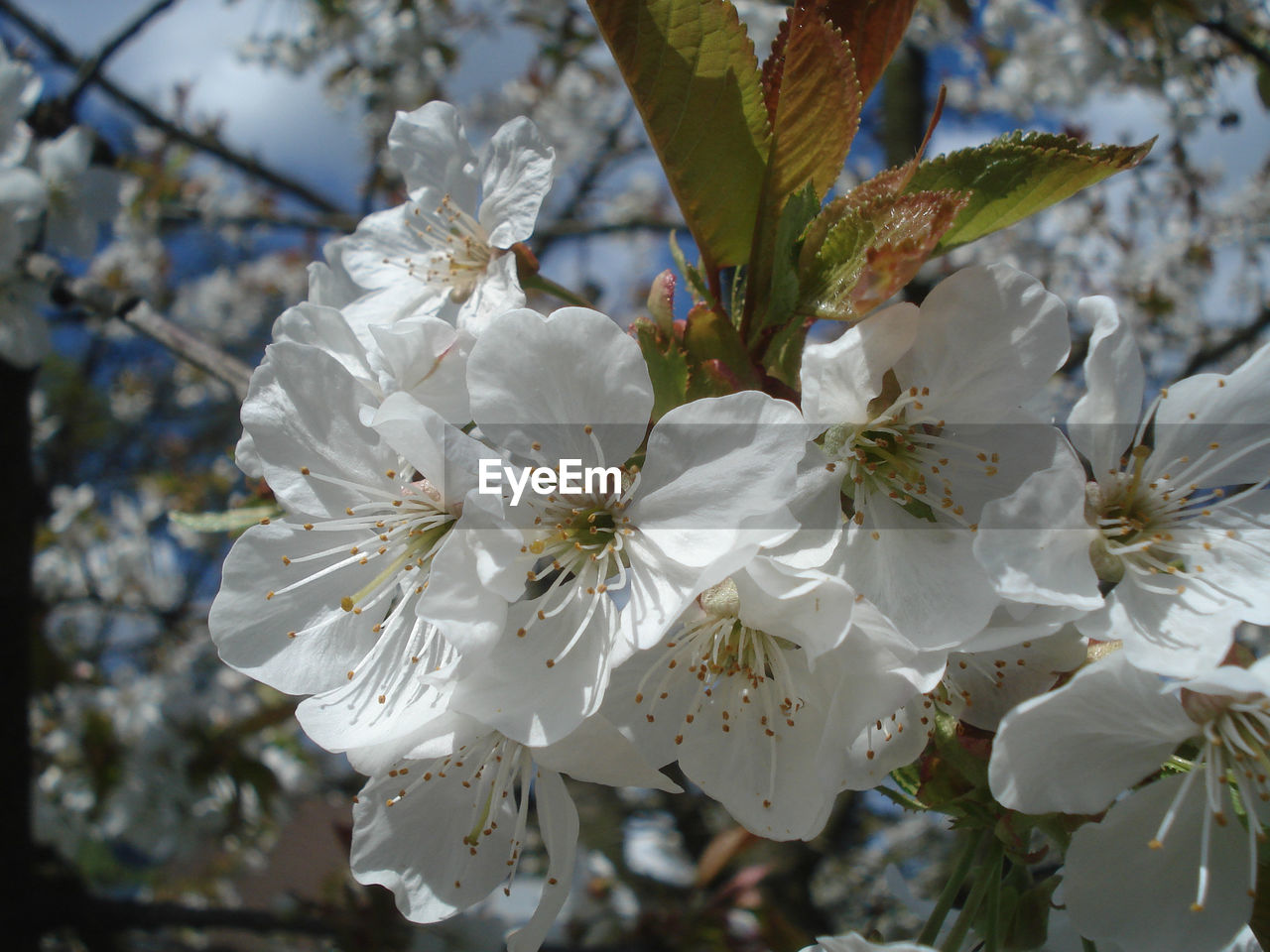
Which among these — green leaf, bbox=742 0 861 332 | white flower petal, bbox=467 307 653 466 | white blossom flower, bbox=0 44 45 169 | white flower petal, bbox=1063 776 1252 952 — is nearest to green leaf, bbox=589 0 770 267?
green leaf, bbox=742 0 861 332

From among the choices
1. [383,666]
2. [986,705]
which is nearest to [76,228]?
[383,666]

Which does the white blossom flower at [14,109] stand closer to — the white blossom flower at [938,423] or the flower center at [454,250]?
the flower center at [454,250]

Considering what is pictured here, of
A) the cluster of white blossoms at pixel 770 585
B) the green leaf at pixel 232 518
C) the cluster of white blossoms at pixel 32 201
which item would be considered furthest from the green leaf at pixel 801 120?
the cluster of white blossoms at pixel 32 201

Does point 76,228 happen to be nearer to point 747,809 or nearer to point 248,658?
point 248,658

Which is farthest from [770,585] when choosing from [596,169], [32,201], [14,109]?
[596,169]

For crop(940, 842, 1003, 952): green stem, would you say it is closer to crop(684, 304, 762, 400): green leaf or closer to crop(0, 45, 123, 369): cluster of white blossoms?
crop(684, 304, 762, 400): green leaf
